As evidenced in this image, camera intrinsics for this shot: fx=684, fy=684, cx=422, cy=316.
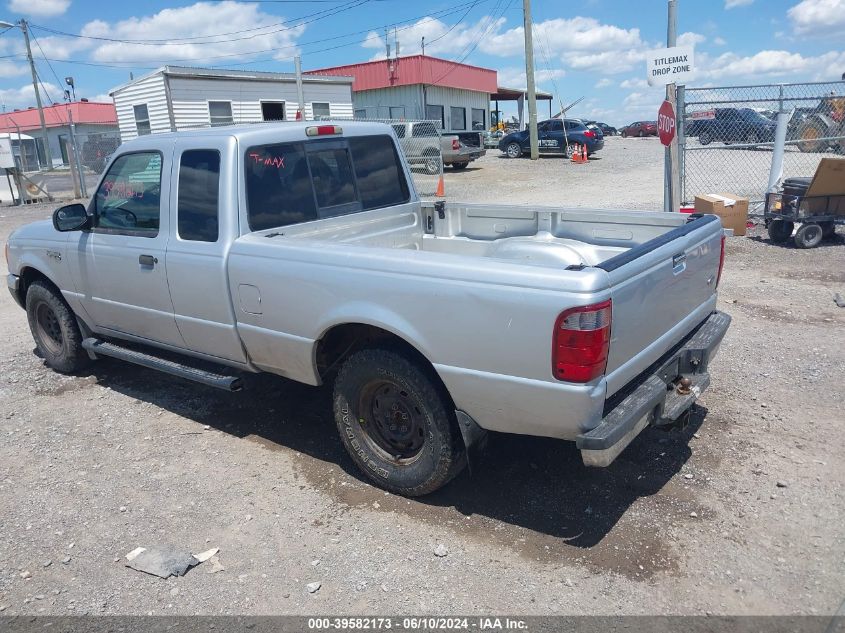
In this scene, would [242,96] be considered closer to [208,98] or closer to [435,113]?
[208,98]

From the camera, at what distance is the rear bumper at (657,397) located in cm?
305

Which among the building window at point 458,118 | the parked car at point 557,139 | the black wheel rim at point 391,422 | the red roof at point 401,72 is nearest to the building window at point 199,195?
the black wheel rim at point 391,422

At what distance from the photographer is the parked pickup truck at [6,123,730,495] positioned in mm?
3080

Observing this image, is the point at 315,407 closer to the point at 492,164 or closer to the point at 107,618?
the point at 107,618

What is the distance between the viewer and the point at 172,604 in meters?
3.14

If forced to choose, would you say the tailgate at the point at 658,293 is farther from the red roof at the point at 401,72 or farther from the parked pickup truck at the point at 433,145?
the red roof at the point at 401,72

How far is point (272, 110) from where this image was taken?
26.0 meters

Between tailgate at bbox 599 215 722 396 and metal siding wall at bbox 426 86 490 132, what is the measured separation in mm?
32740

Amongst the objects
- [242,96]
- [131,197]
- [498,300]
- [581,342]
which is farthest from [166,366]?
[242,96]

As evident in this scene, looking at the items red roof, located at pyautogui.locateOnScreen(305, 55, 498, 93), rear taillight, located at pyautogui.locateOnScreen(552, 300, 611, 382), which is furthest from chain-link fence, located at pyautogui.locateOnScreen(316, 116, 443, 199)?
rear taillight, located at pyautogui.locateOnScreen(552, 300, 611, 382)

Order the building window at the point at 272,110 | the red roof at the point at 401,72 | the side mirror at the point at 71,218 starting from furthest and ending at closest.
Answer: the red roof at the point at 401,72, the building window at the point at 272,110, the side mirror at the point at 71,218

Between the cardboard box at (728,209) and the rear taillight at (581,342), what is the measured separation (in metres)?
8.05

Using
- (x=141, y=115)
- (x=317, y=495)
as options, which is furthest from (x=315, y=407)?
(x=141, y=115)

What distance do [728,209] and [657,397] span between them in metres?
7.78
